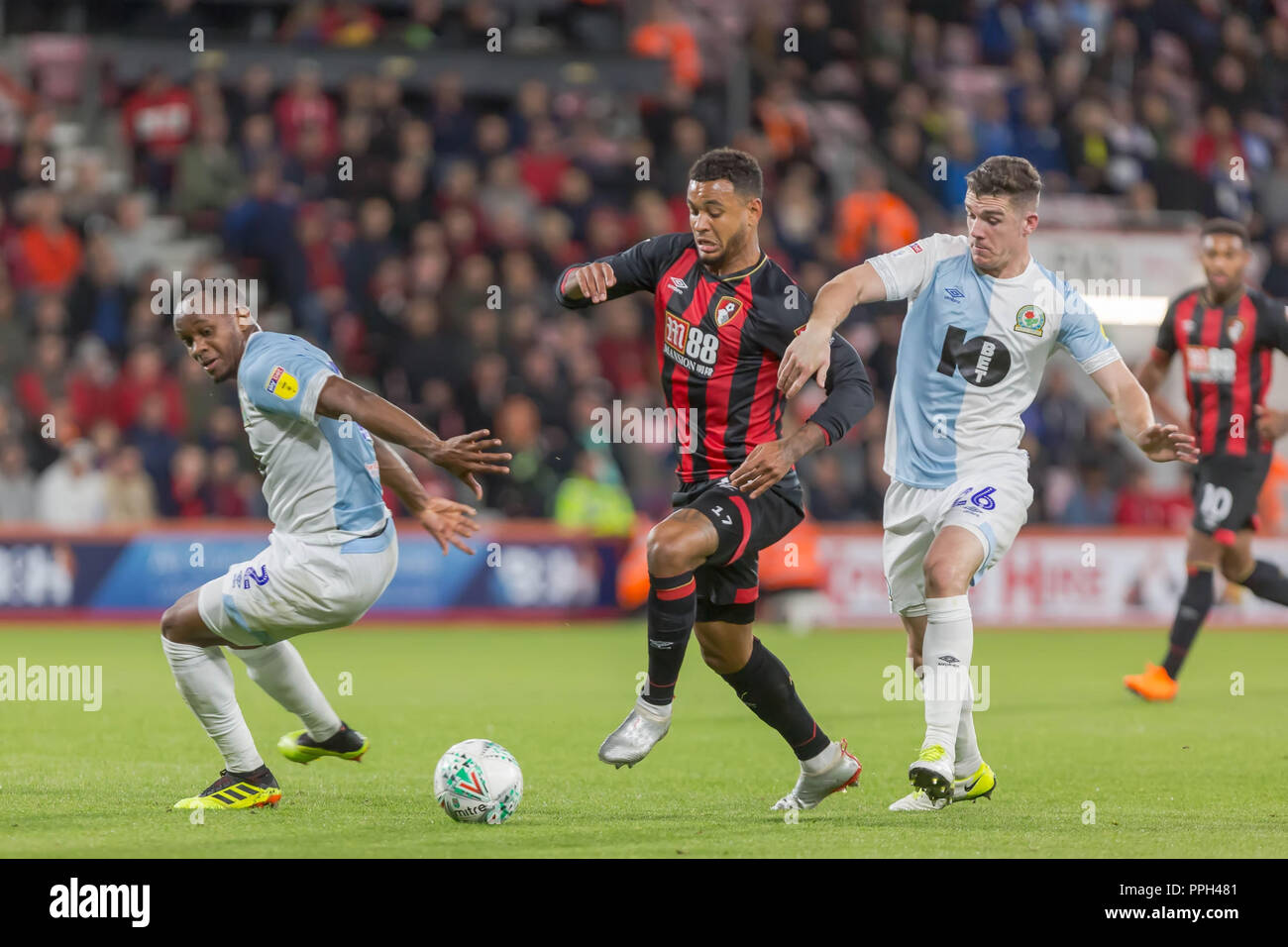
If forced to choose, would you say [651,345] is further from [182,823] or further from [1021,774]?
[182,823]

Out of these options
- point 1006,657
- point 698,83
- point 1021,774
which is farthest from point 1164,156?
point 1021,774

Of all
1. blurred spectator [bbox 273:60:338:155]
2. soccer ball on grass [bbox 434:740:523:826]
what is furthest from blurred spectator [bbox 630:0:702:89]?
soccer ball on grass [bbox 434:740:523:826]

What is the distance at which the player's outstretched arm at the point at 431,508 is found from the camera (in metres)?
6.27

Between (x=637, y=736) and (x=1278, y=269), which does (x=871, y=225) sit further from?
(x=637, y=736)

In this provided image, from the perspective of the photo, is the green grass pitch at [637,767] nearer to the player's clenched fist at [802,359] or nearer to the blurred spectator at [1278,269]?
the player's clenched fist at [802,359]

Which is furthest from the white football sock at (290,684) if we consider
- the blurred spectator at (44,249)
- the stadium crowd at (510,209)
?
the blurred spectator at (44,249)

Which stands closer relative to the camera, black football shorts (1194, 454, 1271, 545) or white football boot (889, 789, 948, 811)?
white football boot (889, 789, 948, 811)

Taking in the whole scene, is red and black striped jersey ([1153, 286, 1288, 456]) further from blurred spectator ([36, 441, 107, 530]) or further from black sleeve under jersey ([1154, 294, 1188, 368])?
blurred spectator ([36, 441, 107, 530])

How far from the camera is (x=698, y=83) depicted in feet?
69.0

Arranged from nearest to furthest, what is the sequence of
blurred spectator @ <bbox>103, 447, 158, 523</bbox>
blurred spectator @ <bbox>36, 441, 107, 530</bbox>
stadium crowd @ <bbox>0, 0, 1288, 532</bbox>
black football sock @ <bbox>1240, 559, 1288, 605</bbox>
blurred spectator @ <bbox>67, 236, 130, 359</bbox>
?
black football sock @ <bbox>1240, 559, 1288, 605</bbox>, blurred spectator @ <bbox>36, 441, 107, 530</bbox>, blurred spectator @ <bbox>103, 447, 158, 523</bbox>, stadium crowd @ <bbox>0, 0, 1288, 532</bbox>, blurred spectator @ <bbox>67, 236, 130, 359</bbox>

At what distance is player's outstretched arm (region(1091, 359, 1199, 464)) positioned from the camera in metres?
6.67

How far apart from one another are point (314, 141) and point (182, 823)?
12.8m

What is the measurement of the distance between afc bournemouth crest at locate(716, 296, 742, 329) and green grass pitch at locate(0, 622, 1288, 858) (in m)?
1.91

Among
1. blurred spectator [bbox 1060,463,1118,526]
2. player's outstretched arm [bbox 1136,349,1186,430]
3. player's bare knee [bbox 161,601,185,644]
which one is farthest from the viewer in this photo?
blurred spectator [bbox 1060,463,1118,526]
